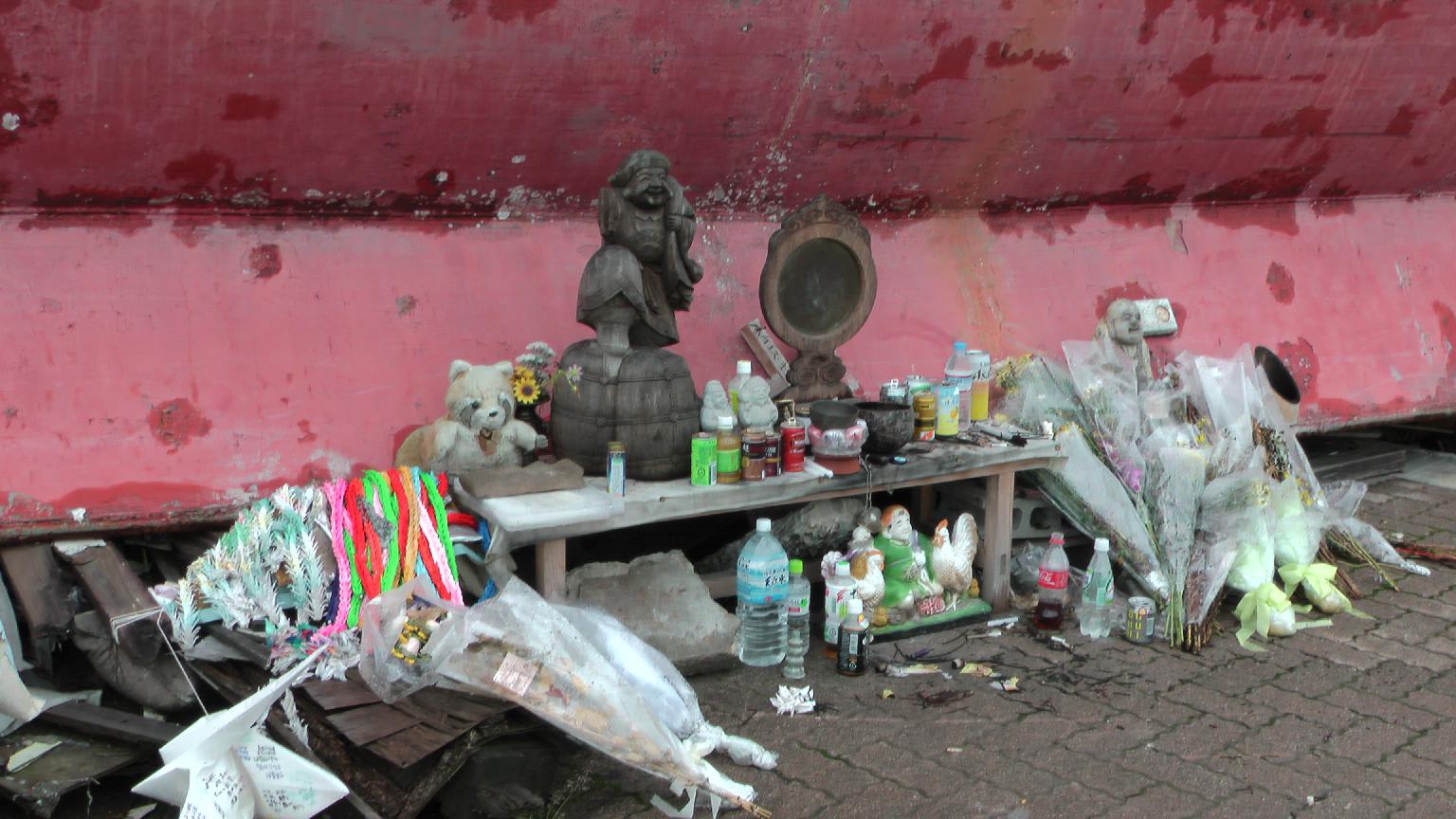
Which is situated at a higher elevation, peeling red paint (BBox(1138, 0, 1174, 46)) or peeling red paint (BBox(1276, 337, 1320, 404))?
peeling red paint (BBox(1138, 0, 1174, 46))

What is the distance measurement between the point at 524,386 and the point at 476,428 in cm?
26

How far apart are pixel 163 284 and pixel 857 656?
110 inches

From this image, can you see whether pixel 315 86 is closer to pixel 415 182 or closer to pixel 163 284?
pixel 415 182

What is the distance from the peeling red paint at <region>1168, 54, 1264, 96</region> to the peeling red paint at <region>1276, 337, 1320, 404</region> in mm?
1529

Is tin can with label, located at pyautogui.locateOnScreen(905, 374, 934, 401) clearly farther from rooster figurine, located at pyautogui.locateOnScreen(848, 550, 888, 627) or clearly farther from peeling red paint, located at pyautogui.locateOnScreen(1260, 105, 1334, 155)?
peeling red paint, located at pyautogui.locateOnScreen(1260, 105, 1334, 155)

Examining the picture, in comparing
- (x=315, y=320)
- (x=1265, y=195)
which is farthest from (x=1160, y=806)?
(x=1265, y=195)

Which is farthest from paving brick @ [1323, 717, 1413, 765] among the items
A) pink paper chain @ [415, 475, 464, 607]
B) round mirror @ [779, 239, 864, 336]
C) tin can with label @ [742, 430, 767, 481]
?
pink paper chain @ [415, 475, 464, 607]

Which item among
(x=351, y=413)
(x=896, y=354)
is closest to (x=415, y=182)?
(x=351, y=413)

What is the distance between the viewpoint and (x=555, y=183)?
487cm

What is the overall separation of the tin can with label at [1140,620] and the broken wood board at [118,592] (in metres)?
3.38

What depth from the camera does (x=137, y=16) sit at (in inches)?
150

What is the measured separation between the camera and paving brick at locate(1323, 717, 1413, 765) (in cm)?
363

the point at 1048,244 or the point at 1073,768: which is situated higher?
the point at 1048,244

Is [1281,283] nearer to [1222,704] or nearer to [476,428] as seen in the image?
[1222,704]
